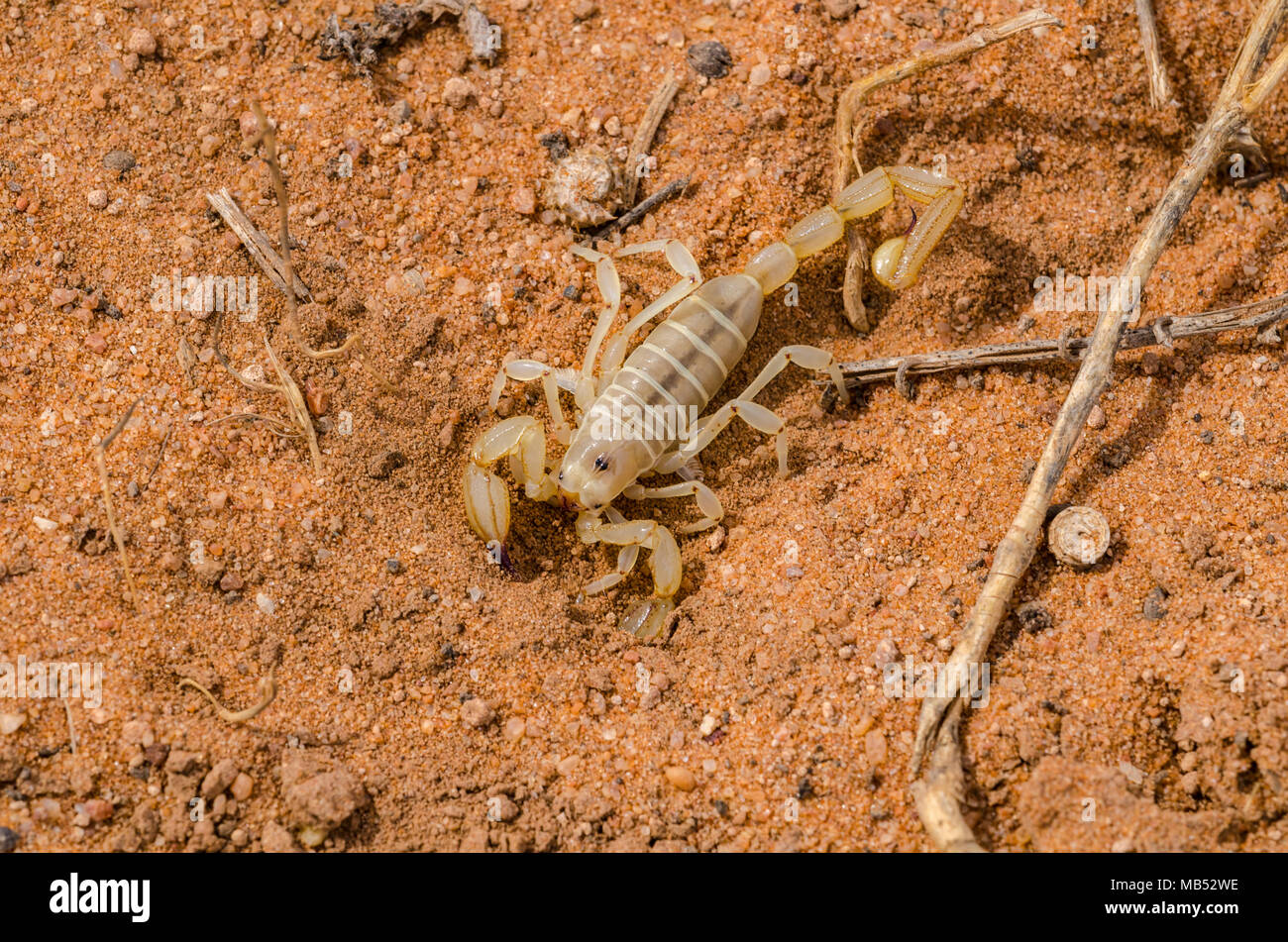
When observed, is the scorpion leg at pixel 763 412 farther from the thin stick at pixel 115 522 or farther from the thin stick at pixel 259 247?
the thin stick at pixel 115 522

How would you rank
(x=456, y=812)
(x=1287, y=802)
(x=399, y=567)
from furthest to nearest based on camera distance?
(x=399, y=567)
(x=456, y=812)
(x=1287, y=802)

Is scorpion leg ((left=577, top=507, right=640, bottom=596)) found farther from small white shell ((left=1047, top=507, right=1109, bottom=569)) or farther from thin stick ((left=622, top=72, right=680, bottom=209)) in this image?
small white shell ((left=1047, top=507, right=1109, bottom=569))

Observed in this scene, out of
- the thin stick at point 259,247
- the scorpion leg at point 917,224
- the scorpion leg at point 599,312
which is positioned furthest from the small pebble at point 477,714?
the scorpion leg at point 917,224

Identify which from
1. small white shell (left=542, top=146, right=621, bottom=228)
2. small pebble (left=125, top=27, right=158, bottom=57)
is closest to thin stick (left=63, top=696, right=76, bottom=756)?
small white shell (left=542, top=146, right=621, bottom=228)

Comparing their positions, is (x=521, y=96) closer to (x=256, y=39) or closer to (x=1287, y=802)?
(x=256, y=39)

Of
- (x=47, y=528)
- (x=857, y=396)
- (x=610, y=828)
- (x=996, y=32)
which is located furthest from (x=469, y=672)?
(x=996, y=32)

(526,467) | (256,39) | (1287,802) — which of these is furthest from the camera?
(256,39)
